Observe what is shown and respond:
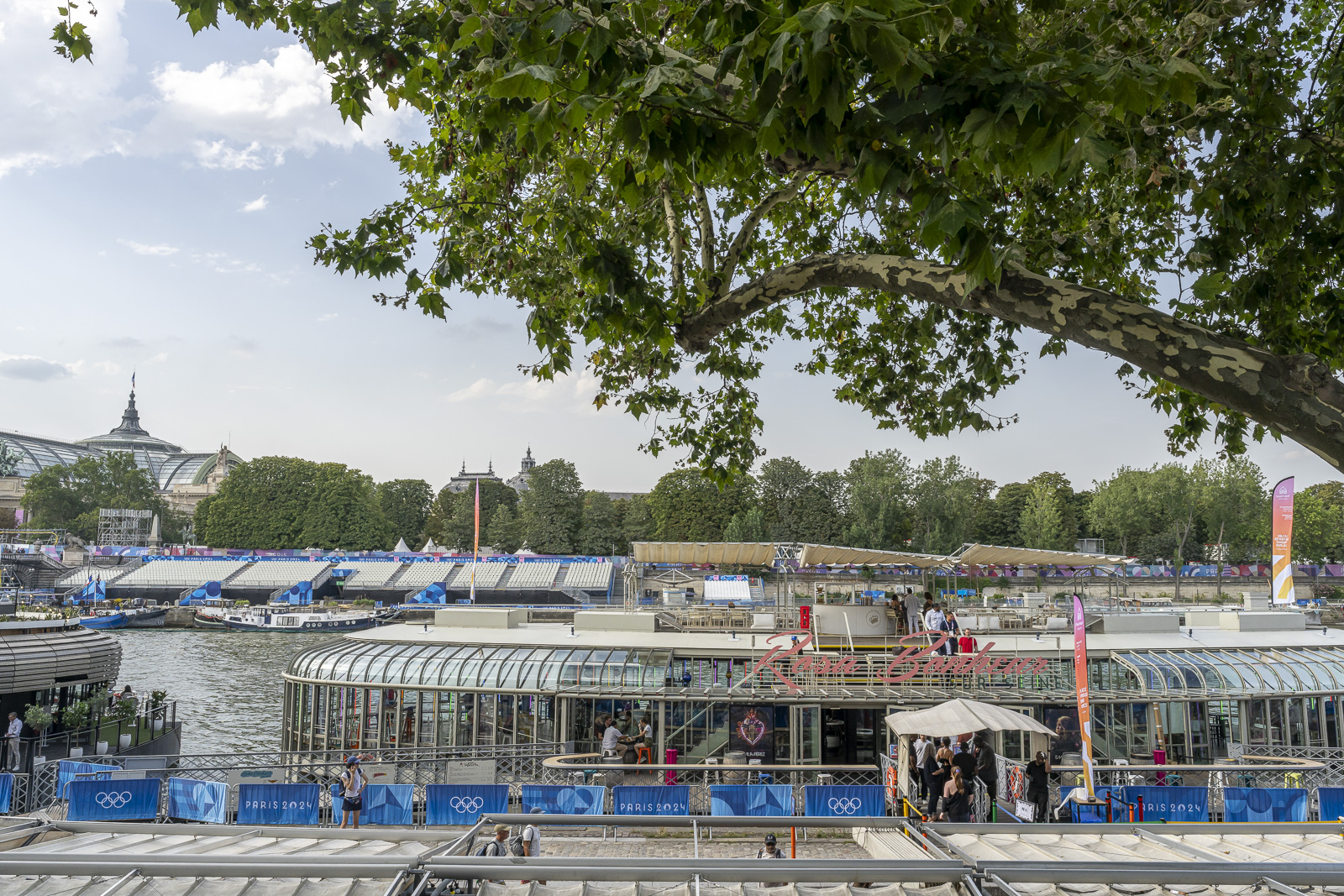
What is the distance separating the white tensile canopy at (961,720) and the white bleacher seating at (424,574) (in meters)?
74.1

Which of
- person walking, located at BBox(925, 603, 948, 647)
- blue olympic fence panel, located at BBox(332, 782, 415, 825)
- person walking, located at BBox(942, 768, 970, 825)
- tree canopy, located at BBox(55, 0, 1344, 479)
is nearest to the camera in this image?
tree canopy, located at BBox(55, 0, 1344, 479)

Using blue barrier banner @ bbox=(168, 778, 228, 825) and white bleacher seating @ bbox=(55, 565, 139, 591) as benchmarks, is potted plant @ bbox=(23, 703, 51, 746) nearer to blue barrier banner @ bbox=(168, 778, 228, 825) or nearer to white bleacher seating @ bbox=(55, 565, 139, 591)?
blue barrier banner @ bbox=(168, 778, 228, 825)

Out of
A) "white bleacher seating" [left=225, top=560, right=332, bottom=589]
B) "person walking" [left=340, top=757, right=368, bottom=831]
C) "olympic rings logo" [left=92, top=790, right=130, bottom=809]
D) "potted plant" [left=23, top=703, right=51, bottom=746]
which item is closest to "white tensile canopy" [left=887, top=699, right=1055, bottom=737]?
"person walking" [left=340, top=757, right=368, bottom=831]

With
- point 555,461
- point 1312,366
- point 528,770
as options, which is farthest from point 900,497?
point 1312,366

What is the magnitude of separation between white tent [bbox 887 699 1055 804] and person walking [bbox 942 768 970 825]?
1.15 metres

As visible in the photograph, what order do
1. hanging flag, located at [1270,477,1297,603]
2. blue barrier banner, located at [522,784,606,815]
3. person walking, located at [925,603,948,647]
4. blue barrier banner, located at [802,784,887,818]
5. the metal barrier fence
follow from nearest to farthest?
blue barrier banner, located at [802,784,887,818] → blue barrier banner, located at [522,784,606,815] → the metal barrier fence → person walking, located at [925,603,948,647] → hanging flag, located at [1270,477,1297,603]

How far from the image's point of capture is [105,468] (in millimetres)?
129875

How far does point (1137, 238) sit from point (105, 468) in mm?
151741

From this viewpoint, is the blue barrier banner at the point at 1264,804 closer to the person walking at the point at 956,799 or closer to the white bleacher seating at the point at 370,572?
the person walking at the point at 956,799

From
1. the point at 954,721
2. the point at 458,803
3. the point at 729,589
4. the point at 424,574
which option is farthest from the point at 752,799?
the point at 424,574

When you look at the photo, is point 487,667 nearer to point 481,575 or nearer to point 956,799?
point 956,799

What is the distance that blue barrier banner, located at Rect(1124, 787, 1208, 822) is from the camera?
1448cm

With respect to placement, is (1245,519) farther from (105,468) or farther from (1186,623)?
(105,468)

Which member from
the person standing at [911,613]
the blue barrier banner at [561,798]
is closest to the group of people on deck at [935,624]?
the person standing at [911,613]
